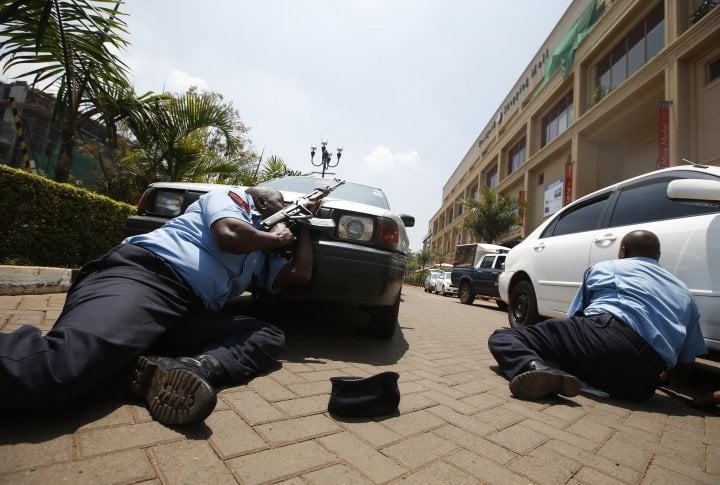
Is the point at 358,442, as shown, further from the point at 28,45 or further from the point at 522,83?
the point at 522,83

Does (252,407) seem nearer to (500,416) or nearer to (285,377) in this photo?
(285,377)

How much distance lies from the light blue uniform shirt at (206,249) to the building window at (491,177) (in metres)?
33.5

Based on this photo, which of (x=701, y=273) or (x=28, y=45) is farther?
(x=28, y=45)

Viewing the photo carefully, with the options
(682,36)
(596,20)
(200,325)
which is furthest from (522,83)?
(200,325)

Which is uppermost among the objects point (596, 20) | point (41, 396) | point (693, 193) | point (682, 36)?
point (596, 20)

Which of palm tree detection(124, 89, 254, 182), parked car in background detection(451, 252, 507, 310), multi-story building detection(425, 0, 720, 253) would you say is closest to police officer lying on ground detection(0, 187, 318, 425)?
palm tree detection(124, 89, 254, 182)

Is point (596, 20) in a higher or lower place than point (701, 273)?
higher

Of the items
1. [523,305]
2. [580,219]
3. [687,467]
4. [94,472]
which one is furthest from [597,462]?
[523,305]

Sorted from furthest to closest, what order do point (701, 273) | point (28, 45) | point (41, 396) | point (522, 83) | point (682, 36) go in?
point (522, 83), point (682, 36), point (28, 45), point (701, 273), point (41, 396)

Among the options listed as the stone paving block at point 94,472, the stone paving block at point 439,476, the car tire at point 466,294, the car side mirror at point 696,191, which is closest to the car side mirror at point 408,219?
the car side mirror at point 696,191

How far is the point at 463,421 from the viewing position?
166 centimetres

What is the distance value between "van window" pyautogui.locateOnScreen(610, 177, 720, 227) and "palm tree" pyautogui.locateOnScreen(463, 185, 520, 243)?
2052cm

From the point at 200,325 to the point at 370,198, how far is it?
79.4 inches

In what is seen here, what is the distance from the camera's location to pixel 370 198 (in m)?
3.40
